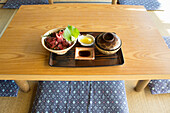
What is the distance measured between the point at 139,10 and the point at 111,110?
45.8 inches

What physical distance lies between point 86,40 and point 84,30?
7.6 inches

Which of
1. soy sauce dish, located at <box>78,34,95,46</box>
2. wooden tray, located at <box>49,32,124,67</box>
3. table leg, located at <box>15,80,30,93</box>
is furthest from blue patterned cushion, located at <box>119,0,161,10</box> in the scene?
table leg, located at <box>15,80,30,93</box>

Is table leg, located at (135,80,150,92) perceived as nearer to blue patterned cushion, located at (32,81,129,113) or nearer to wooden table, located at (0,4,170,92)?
wooden table, located at (0,4,170,92)

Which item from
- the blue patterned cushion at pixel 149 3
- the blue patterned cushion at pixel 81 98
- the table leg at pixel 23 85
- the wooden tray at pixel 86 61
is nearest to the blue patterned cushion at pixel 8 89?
the table leg at pixel 23 85

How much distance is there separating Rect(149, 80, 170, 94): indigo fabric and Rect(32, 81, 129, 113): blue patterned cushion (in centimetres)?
49

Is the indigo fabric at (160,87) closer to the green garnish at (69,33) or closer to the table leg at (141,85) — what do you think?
the table leg at (141,85)

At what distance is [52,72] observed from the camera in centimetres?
94

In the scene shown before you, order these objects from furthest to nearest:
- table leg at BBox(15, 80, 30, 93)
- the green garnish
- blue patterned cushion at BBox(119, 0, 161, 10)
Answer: blue patterned cushion at BBox(119, 0, 161, 10), table leg at BBox(15, 80, 30, 93), the green garnish

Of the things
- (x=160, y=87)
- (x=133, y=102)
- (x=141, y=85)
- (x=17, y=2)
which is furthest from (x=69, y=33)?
(x=17, y=2)

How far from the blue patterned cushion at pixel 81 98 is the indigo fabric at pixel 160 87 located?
49 cm

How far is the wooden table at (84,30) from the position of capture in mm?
946

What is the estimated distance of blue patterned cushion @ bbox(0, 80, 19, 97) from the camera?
1.33 meters

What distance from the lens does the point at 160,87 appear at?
1.38 m

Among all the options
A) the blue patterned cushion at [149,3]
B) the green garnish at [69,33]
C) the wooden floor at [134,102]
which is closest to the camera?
the green garnish at [69,33]
